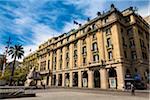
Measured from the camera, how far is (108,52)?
119 feet

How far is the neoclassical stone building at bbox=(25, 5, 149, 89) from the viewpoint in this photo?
33428 millimetres

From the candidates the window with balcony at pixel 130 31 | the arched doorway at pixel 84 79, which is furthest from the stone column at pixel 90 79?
the window with balcony at pixel 130 31

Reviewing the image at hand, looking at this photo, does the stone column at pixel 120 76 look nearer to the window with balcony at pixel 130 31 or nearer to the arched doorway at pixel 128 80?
the arched doorway at pixel 128 80

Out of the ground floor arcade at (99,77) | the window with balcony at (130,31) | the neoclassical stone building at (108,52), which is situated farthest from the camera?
the window with balcony at (130,31)

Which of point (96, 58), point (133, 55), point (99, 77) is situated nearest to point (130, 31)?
point (133, 55)

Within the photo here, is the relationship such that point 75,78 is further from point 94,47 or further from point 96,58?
point 94,47

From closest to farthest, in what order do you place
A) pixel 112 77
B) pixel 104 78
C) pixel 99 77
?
pixel 112 77, pixel 104 78, pixel 99 77

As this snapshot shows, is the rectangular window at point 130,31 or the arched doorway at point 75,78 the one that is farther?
the arched doorway at point 75,78

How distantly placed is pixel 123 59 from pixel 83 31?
16.6m

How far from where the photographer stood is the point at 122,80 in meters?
31.5

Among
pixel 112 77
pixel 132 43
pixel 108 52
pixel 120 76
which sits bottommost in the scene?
pixel 112 77

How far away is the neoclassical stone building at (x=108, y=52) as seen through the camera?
1316 inches

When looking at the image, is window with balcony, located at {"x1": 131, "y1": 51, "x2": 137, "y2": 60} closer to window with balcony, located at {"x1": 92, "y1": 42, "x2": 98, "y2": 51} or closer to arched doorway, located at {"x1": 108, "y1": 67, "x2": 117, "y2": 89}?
arched doorway, located at {"x1": 108, "y1": 67, "x2": 117, "y2": 89}

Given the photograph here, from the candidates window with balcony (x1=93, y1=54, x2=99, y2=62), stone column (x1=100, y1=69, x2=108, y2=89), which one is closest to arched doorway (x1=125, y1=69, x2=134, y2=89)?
stone column (x1=100, y1=69, x2=108, y2=89)
